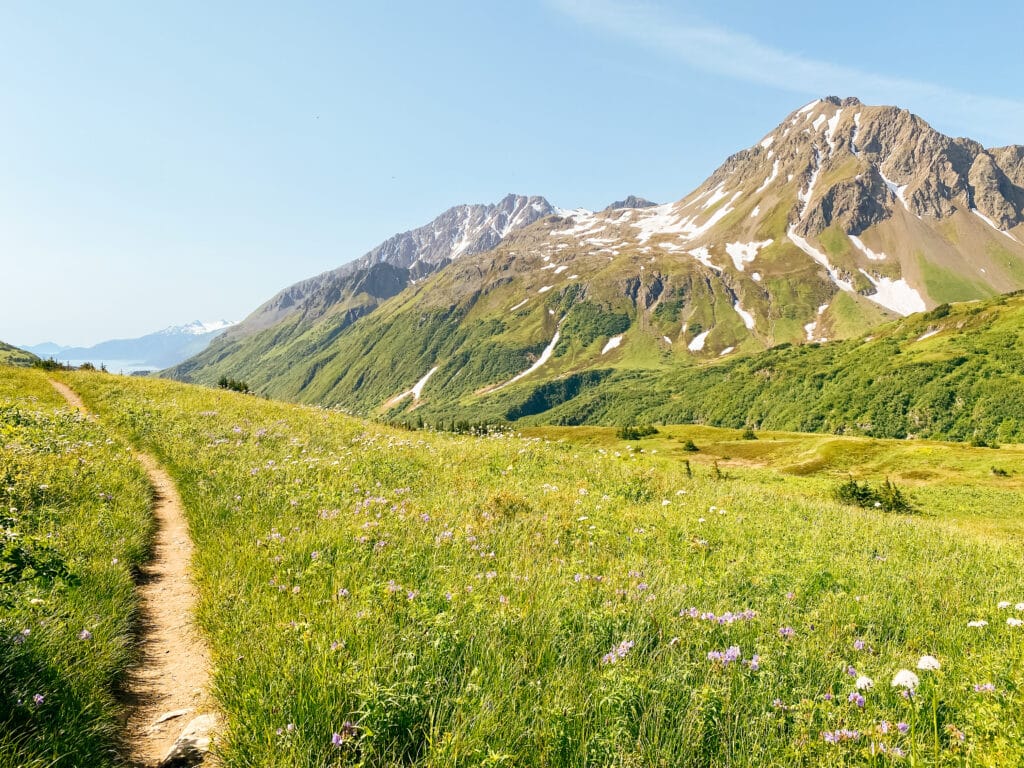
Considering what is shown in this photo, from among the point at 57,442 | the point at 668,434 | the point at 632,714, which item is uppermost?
the point at 57,442

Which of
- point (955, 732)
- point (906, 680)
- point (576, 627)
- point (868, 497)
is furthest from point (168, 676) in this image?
point (868, 497)

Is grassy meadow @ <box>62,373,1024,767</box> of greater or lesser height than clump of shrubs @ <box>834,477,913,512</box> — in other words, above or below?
above

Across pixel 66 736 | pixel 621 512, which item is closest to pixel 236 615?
pixel 66 736

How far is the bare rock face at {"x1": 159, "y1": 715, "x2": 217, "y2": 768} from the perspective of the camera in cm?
355

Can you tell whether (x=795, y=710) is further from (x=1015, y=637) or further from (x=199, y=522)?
(x=199, y=522)

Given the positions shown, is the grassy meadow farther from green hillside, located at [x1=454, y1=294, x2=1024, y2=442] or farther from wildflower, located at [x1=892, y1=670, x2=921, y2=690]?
green hillside, located at [x1=454, y1=294, x2=1024, y2=442]

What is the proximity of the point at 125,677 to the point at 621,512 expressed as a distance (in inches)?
346

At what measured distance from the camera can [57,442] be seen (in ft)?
39.4

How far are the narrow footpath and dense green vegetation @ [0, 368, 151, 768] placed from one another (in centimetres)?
22

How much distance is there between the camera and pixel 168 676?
4918 millimetres

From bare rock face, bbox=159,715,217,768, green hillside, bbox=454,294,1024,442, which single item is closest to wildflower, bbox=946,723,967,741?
bare rock face, bbox=159,715,217,768

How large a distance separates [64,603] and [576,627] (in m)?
5.37

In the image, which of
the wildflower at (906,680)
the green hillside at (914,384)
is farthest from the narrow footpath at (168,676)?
the green hillside at (914,384)

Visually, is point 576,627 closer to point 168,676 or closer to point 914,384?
point 168,676
